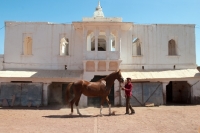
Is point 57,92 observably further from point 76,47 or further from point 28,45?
point 28,45

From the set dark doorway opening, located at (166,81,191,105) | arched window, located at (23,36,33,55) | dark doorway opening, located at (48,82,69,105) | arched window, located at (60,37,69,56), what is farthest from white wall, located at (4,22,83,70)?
dark doorway opening, located at (166,81,191,105)

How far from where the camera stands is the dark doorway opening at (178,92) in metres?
19.0

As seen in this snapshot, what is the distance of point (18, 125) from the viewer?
30.1 feet

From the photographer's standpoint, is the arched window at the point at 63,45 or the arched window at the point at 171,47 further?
the arched window at the point at 171,47

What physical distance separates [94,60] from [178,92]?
9.66m

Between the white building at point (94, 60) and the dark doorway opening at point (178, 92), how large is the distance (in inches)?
3.8

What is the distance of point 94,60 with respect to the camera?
1642cm

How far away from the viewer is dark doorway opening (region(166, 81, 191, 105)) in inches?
749

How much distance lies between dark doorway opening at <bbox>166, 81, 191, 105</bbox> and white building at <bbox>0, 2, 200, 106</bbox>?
0.10 m

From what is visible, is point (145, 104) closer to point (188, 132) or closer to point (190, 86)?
point (190, 86)

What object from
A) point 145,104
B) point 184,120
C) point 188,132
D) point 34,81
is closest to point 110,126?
point 188,132

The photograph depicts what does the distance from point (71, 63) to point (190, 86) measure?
34.1 feet

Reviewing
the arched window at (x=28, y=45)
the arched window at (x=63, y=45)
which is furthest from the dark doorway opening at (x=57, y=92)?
the arched window at (x=28, y=45)

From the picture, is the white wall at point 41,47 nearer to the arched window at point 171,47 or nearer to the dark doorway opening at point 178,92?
the arched window at point 171,47
